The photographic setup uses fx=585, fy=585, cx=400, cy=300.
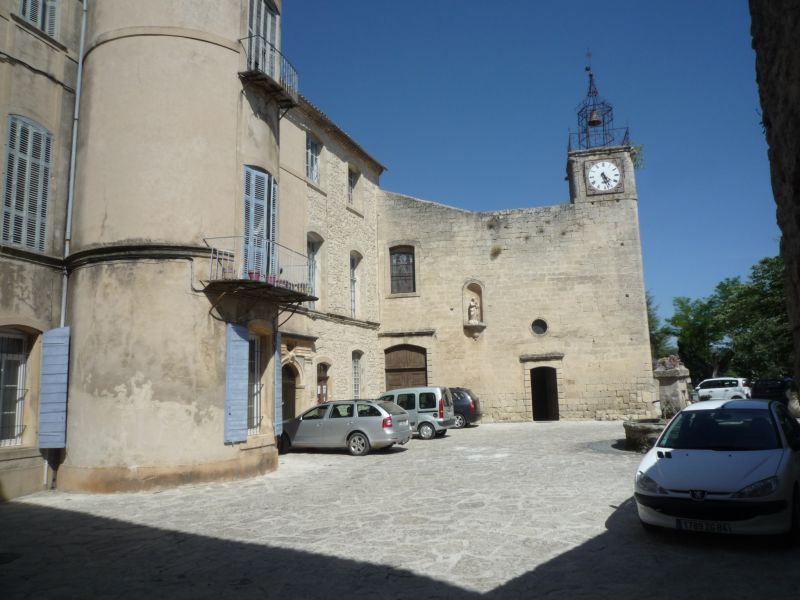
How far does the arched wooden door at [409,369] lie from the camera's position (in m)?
23.7

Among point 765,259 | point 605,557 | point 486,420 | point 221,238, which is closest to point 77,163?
point 221,238

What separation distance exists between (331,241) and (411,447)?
7800 millimetres

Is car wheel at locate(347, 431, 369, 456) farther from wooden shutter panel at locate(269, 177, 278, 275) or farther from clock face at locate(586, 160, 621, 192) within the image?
clock face at locate(586, 160, 621, 192)

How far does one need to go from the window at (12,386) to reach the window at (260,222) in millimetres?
4007

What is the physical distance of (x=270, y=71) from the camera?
12.6 meters

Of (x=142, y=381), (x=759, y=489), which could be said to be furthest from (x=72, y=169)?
(x=759, y=489)

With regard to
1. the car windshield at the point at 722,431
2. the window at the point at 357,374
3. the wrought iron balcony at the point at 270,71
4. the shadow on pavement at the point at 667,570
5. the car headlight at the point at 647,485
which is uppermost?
the wrought iron balcony at the point at 270,71

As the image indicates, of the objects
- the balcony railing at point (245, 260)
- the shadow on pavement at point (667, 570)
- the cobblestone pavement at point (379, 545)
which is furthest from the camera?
the balcony railing at point (245, 260)

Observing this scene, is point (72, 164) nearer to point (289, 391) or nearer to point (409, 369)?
point (289, 391)

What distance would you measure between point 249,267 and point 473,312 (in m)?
13.7

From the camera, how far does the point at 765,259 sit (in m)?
33.5

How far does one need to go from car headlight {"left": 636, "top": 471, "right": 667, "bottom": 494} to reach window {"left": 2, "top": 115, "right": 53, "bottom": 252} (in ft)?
32.9

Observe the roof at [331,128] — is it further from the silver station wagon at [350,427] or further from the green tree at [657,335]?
the green tree at [657,335]

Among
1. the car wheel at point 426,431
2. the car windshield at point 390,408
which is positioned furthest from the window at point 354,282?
the car windshield at point 390,408
